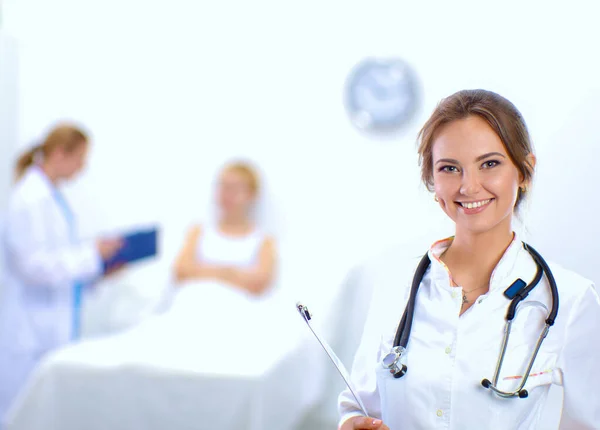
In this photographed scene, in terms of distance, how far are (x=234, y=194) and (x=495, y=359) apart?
5.78ft

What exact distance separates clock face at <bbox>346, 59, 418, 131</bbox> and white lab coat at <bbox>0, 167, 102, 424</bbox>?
975 millimetres

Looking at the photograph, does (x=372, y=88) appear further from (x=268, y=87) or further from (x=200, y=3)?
(x=200, y=3)

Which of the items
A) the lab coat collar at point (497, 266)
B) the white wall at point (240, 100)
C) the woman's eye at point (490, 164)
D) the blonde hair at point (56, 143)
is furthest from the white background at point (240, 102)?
the woman's eye at point (490, 164)

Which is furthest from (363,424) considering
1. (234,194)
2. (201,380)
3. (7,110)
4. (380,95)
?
(7,110)

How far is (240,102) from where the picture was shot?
95.3 inches

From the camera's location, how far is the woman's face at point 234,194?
247 centimetres

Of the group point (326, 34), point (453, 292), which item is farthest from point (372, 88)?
point (453, 292)

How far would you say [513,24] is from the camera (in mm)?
1240

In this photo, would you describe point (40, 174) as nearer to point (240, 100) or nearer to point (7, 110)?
point (7, 110)

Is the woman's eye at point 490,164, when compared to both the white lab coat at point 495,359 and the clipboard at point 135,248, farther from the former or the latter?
the clipboard at point 135,248

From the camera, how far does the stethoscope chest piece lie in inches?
33.4

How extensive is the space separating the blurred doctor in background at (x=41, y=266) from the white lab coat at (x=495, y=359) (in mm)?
1597

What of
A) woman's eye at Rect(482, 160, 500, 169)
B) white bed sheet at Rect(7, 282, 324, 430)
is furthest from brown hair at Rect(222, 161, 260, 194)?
woman's eye at Rect(482, 160, 500, 169)

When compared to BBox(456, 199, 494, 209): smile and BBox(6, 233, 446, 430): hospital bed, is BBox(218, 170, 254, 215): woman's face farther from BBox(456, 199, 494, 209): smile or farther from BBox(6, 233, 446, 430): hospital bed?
BBox(456, 199, 494, 209): smile
